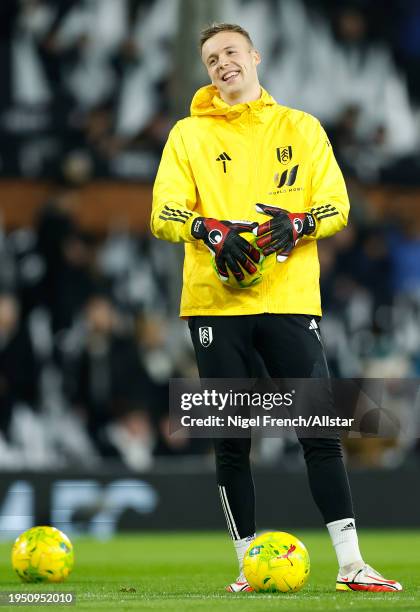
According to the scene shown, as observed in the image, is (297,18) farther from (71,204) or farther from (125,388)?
(125,388)

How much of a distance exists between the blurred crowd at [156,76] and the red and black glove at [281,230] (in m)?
7.63

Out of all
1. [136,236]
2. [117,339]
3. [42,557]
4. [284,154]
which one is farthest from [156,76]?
[42,557]

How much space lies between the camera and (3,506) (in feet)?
35.0

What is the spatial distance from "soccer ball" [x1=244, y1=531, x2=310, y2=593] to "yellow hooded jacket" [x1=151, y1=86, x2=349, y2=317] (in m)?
1.00

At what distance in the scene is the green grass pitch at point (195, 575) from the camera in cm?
493

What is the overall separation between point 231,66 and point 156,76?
380 inches

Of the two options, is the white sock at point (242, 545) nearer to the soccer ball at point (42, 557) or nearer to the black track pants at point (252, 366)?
the black track pants at point (252, 366)

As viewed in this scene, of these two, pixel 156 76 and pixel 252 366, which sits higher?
pixel 156 76

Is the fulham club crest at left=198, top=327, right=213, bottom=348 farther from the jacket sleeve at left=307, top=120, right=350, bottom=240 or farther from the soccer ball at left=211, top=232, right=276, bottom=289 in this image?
the jacket sleeve at left=307, top=120, right=350, bottom=240

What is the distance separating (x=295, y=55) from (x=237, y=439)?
38.1 ft

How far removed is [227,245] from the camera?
5.41m

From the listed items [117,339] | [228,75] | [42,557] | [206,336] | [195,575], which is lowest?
[195,575]

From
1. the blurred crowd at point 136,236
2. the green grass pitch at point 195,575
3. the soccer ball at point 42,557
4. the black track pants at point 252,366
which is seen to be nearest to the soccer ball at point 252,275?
the black track pants at point 252,366

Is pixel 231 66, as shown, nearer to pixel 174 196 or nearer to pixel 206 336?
pixel 174 196
